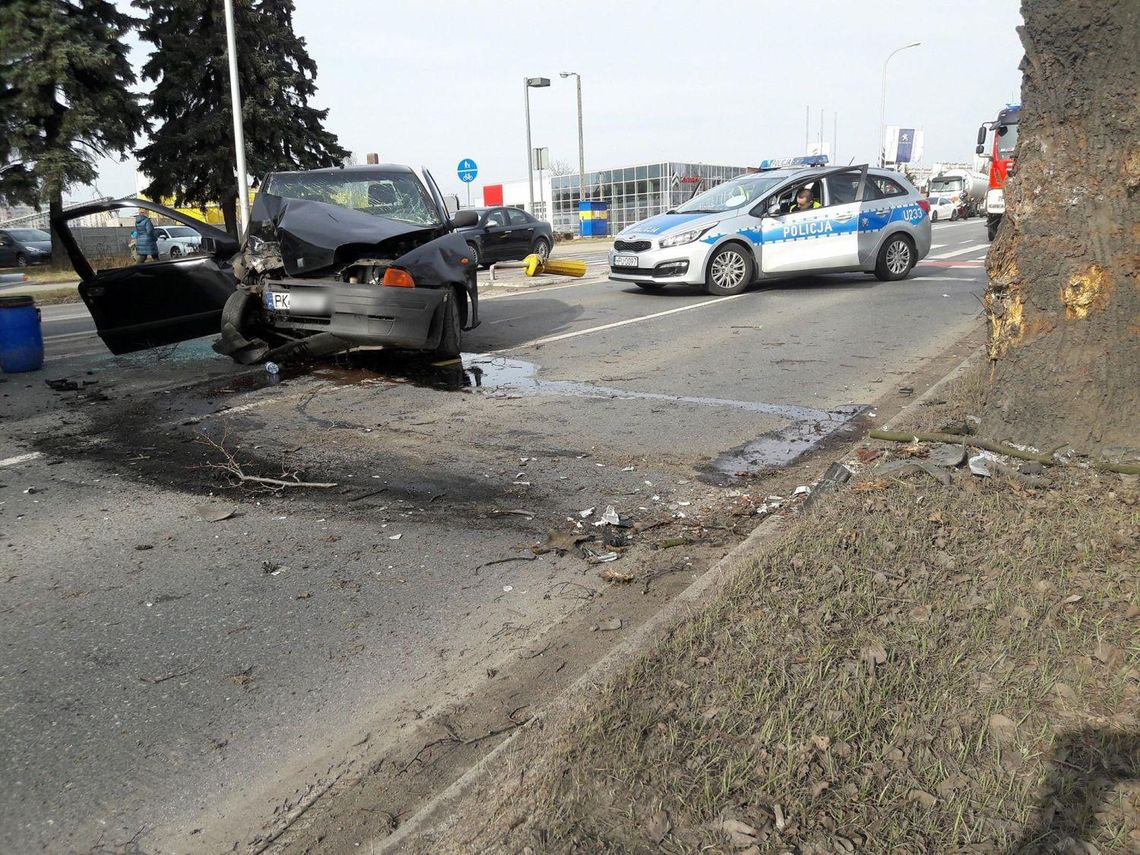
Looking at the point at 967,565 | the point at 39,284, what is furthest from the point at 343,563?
the point at 39,284

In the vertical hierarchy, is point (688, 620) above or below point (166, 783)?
above

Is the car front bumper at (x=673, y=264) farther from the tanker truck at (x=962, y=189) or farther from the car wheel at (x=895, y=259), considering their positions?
the tanker truck at (x=962, y=189)

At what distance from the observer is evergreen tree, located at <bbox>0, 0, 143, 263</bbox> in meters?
28.0

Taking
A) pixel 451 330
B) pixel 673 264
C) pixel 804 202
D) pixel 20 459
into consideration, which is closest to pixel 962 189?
pixel 804 202

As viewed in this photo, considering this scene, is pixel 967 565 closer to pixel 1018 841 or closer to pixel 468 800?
pixel 1018 841

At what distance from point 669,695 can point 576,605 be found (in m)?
1.10

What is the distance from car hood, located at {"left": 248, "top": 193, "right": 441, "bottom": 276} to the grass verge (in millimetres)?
5724

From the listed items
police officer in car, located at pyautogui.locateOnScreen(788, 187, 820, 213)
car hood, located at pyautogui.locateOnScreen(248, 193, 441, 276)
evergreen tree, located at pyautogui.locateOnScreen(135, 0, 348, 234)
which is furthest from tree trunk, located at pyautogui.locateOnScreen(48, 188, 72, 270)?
police officer in car, located at pyautogui.locateOnScreen(788, 187, 820, 213)

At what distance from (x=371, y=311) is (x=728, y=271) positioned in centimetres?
788

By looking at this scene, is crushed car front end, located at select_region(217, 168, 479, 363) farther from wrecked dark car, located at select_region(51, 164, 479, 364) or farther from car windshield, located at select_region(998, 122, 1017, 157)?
car windshield, located at select_region(998, 122, 1017, 157)

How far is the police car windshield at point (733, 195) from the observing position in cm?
1434

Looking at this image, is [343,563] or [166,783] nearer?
[166,783]

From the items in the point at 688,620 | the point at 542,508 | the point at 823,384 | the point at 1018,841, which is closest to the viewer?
the point at 1018,841

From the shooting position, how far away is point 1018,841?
2.03 m
